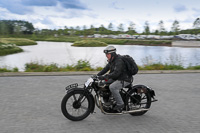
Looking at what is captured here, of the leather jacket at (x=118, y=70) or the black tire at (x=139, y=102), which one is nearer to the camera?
the leather jacket at (x=118, y=70)

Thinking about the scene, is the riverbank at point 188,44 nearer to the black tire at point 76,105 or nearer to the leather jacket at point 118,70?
the leather jacket at point 118,70

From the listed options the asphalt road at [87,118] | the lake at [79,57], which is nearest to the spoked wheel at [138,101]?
the asphalt road at [87,118]

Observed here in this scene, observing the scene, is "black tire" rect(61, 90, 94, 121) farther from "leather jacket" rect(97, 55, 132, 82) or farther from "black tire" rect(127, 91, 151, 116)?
"black tire" rect(127, 91, 151, 116)

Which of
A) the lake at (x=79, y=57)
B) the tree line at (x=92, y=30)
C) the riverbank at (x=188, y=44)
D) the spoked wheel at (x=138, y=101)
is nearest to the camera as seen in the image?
the spoked wheel at (x=138, y=101)

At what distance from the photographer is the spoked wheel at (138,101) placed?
15.6 feet

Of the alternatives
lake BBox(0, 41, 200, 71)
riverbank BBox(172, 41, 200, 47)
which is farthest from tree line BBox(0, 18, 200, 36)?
lake BBox(0, 41, 200, 71)

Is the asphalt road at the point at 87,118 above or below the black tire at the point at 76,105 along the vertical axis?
below

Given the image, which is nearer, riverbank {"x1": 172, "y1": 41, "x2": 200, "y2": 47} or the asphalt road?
the asphalt road

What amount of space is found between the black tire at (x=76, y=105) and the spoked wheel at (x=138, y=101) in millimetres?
934

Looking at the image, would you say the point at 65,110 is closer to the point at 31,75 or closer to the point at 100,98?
the point at 100,98

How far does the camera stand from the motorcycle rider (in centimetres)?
431

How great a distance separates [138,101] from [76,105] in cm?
142

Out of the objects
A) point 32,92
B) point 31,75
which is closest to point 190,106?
point 32,92

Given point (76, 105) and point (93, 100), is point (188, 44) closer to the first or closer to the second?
point (93, 100)
